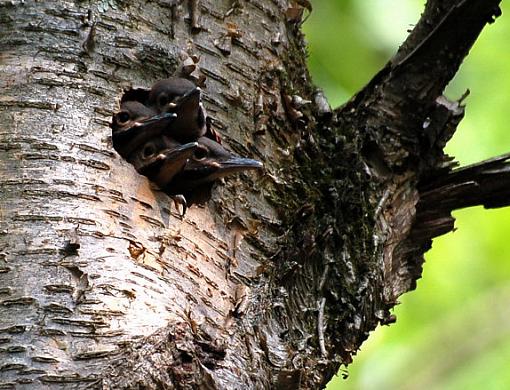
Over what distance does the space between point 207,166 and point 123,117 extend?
0.24 metres

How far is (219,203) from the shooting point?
2.56m

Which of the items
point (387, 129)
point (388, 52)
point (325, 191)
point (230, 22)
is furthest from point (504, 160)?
point (388, 52)

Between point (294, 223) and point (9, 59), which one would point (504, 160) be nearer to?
point (294, 223)

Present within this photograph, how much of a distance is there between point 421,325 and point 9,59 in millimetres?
2500

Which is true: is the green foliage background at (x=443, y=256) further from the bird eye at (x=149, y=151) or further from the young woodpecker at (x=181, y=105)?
the bird eye at (x=149, y=151)

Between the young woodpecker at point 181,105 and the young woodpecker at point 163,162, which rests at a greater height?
the young woodpecker at point 181,105

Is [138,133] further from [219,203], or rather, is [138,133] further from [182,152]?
[219,203]

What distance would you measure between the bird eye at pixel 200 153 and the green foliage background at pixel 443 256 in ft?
6.25

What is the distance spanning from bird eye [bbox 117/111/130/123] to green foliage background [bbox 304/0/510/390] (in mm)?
2021

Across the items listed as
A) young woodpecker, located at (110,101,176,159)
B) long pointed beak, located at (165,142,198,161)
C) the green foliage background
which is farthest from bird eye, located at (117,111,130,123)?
the green foliage background

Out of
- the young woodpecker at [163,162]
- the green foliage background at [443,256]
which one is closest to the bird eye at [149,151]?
the young woodpecker at [163,162]

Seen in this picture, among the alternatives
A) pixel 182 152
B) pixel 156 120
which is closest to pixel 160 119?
pixel 156 120

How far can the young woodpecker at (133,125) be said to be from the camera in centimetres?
246

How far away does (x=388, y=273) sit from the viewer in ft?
9.67
